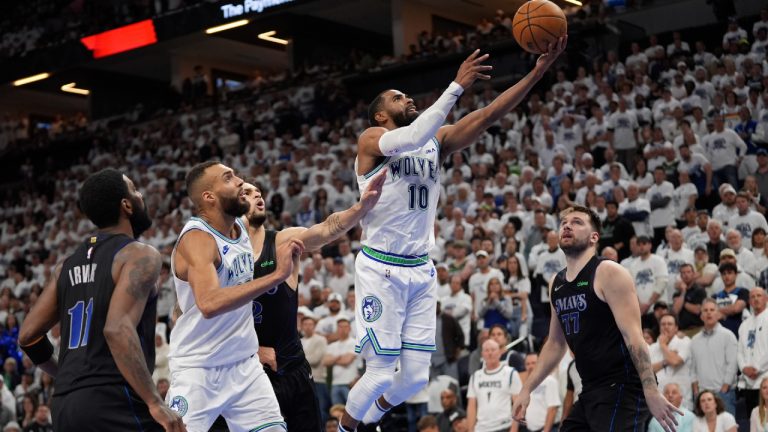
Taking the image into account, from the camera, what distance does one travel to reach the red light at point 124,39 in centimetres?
3344

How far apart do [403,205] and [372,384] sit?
4.55ft

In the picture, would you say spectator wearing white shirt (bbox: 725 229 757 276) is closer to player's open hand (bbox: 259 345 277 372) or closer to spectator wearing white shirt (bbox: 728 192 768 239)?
spectator wearing white shirt (bbox: 728 192 768 239)

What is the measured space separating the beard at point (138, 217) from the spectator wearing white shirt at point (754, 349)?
29.2ft

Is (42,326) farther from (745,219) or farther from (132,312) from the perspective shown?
(745,219)

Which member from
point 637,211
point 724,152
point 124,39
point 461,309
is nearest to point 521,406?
point 461,309

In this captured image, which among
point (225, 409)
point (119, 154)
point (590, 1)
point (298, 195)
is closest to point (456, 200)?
point (298, 195)

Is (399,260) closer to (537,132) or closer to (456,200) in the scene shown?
(456,200)

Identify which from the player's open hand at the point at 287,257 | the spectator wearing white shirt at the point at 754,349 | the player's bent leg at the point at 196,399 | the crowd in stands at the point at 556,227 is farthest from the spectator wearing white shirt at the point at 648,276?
the player's open hand at the point at 287,257

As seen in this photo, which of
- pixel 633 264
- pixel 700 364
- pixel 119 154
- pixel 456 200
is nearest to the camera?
pixel 700 364

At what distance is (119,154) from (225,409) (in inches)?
1091

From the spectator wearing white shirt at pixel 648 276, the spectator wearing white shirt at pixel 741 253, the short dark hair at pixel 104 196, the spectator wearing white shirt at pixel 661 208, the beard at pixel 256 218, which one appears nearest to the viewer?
the short dark hair at pixel 104 196

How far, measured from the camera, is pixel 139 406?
5.49 meters

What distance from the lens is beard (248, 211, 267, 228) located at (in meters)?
7.78

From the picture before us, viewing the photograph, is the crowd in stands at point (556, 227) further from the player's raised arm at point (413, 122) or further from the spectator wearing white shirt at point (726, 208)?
the player's raised arm at point (413, 122)
